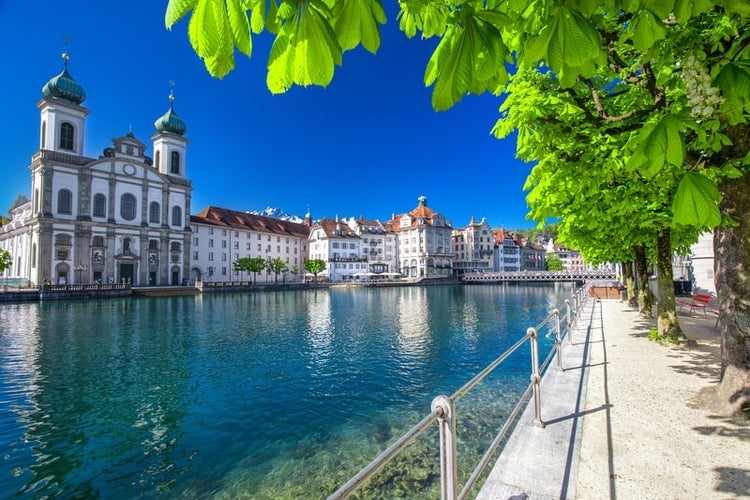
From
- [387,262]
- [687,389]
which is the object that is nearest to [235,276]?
[387,262]

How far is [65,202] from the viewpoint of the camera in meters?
53.3

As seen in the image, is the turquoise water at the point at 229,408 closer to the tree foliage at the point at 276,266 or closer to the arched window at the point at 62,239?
the arched window at the point at 62,239

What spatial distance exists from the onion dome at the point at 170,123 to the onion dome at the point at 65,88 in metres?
12.8

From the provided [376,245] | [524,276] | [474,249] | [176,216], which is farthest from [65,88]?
[524,276]

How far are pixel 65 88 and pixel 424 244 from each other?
7642 centimetres

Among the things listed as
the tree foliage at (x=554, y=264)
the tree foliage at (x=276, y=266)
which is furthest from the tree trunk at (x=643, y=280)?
the tree foliage at (x=554, y=264)

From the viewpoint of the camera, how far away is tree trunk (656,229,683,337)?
38.5 ft

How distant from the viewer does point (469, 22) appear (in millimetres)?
1494

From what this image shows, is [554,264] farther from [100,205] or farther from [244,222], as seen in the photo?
[100,205]

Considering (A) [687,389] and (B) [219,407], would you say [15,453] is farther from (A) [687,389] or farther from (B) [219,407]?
(A) [687,389]

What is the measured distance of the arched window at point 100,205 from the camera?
56250 millimetres

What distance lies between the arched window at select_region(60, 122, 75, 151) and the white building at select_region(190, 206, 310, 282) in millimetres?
21313

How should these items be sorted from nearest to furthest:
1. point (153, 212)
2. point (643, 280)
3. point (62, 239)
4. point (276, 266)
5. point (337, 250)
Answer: point (643, 280)
point (62, 239)
point (153, 212)
point (276, 266)
point (337, 250)

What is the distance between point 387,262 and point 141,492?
9456 cm
